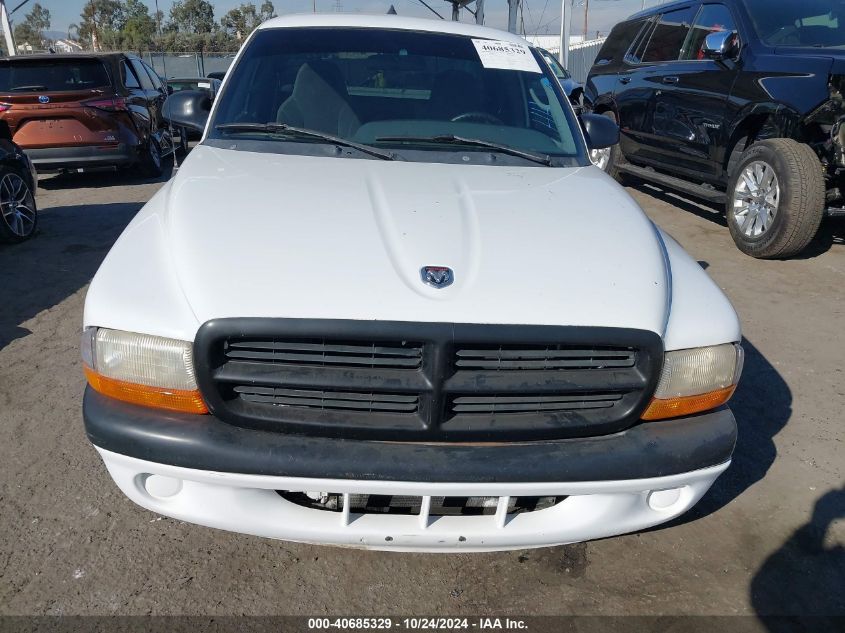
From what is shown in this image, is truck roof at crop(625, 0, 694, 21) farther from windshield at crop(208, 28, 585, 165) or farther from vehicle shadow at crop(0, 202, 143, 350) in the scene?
vehicle shadow at crop(0, 202, 143, 350)

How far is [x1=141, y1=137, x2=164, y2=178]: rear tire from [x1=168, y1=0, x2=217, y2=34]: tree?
51559 millimetres

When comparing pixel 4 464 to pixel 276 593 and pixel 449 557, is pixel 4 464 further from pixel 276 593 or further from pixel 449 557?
pixel 449 557

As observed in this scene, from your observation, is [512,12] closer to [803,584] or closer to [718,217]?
[718,217]

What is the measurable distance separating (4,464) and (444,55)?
2751mm

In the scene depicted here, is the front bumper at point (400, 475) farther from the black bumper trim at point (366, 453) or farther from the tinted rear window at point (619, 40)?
the tinted rear window at point (619, 40)

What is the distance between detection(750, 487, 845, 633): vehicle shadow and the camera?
228 cm

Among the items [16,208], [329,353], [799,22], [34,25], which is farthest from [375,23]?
[34,25]

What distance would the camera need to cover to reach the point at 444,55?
3.46 m

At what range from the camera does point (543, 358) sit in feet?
6.48

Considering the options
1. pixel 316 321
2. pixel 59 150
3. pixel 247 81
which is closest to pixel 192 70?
pixel 59 150

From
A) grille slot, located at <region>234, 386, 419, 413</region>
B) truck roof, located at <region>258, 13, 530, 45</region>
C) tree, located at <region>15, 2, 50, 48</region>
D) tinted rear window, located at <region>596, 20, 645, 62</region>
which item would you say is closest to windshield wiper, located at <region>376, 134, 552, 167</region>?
truck roof, located at <region>258, 13, 530, 45</region>

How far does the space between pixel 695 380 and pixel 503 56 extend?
213 cm

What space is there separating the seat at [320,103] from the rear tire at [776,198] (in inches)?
155

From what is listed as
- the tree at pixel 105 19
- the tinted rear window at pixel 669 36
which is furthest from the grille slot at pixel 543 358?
the tree at pixel 105 19
